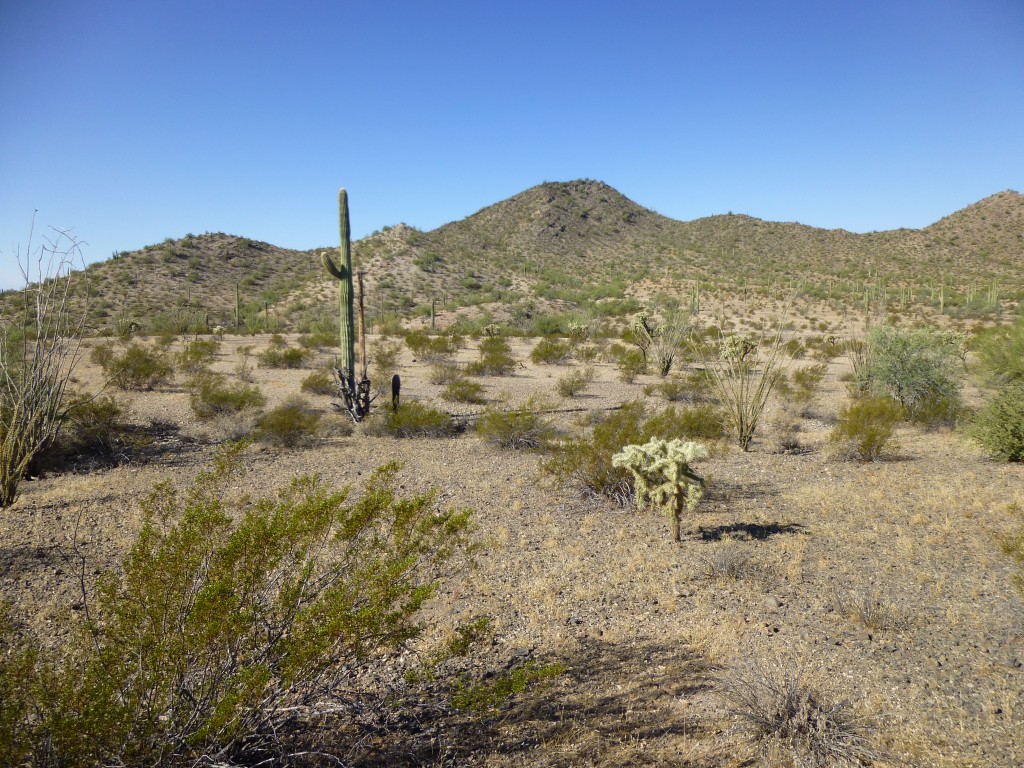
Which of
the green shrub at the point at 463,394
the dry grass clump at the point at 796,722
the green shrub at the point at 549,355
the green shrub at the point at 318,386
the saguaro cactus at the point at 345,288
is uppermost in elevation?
the saguaro cactus at the point at 345,288

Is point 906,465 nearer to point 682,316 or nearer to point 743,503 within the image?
point 743,503

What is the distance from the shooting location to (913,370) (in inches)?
518

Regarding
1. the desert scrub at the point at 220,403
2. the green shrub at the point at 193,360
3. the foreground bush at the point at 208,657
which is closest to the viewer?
the foreground bush at the point at 208,657

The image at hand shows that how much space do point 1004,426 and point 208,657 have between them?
1118 cm

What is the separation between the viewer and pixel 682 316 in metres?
20.8

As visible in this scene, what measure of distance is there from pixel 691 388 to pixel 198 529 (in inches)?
575

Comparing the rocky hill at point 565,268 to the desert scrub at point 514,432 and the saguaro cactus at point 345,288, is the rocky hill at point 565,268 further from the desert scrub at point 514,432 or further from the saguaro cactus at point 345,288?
the desert scrub at point 514,432

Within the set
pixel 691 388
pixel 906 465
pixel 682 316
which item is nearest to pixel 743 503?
pixel 906 465

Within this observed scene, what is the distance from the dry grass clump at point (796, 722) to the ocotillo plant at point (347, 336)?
10.2m

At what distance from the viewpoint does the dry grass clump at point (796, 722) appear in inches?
132

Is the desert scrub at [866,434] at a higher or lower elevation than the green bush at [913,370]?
lower

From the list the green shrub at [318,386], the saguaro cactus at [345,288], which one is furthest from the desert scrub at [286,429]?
the green shrub at [318,386]

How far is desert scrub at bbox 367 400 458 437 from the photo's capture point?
11820mm

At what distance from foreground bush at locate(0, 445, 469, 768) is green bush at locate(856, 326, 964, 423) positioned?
12849 mm
